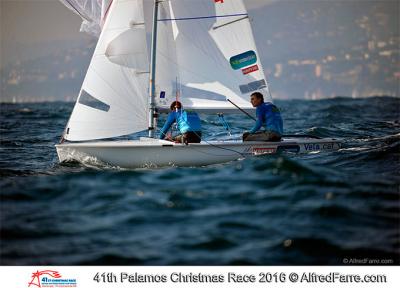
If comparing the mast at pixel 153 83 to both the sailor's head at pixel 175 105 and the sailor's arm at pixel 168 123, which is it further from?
the sailor's head at pixel 175 105

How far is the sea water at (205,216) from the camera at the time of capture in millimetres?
8430

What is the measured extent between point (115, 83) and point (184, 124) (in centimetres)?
176

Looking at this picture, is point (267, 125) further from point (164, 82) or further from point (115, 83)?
point (115, 83)

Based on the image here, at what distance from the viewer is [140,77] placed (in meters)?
15.5

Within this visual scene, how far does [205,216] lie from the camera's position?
31.6ft

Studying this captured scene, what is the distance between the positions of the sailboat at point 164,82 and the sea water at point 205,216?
114 cm

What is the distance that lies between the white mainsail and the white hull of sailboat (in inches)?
18.5

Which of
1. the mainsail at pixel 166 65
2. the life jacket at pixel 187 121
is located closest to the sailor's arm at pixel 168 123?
the life jacket at pixel 187 121

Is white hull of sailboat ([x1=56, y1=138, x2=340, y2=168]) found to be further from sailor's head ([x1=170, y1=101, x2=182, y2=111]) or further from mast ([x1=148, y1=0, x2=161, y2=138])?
sailor's head ([x1=170, y1=101, x2=182, y2=111])

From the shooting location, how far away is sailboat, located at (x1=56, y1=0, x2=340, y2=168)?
1479cm

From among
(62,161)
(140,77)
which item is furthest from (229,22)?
(62,161)

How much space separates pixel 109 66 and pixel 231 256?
314 inches

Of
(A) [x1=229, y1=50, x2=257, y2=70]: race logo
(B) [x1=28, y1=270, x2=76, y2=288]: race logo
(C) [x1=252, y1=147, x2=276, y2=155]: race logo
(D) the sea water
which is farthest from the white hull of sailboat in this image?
(B) [x1=28, y1=270, x2=76, y2=288]: race logo

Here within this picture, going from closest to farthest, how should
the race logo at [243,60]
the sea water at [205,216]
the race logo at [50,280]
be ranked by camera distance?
1. the race logo at [50,280]
2. the sea water at [205,216]
3. the race logo at [243,60]
